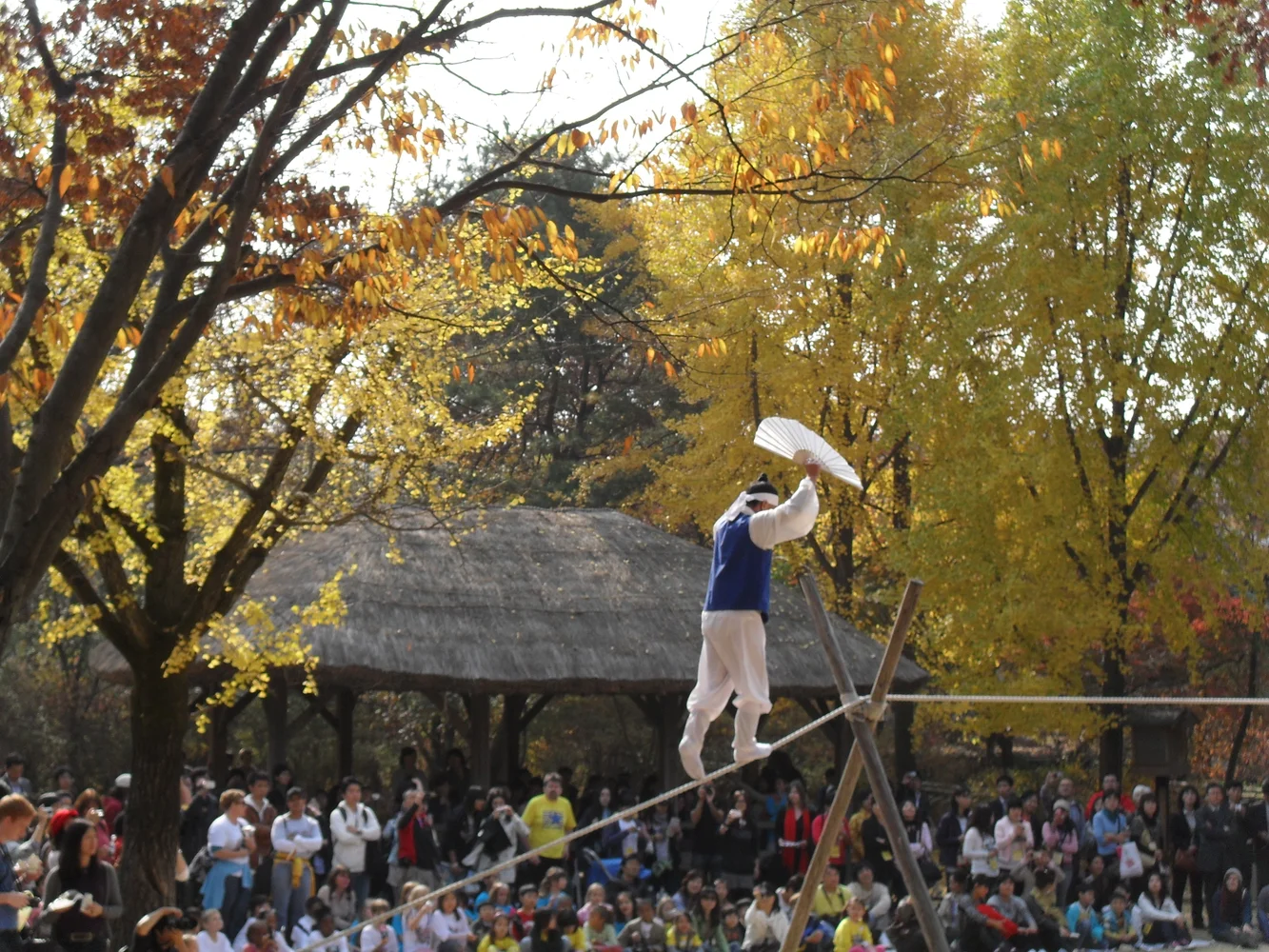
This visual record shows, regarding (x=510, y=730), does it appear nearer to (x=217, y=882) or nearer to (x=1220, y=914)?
(x=217, y=882)

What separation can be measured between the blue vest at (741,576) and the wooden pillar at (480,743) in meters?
8.98

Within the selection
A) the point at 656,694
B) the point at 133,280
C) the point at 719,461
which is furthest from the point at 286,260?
the point at 719,461

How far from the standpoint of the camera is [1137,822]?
14031 millimetres

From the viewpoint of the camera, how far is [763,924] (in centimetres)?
1127

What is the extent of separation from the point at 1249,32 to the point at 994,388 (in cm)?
799

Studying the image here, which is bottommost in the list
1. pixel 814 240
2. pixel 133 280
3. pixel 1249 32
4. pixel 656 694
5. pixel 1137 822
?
pixel 1137 822

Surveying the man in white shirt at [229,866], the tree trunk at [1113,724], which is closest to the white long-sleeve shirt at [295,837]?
the man in white shirt at [229,866]

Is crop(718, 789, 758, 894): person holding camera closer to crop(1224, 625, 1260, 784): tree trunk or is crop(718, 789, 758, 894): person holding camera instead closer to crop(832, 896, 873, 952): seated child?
crop(832, 896, 873, 952): seated child

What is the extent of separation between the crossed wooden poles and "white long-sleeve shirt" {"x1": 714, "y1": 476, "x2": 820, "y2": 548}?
0.29m

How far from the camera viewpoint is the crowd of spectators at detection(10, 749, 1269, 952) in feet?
34.3

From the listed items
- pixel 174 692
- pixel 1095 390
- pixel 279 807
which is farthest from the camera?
pixel 1095 390

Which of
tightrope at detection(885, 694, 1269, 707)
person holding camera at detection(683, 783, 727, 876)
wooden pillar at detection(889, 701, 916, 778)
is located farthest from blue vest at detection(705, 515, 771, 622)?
wooden pillar at detection(889, 701, 916, 778)

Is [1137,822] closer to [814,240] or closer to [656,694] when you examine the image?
[656,694]

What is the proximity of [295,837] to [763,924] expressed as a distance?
11.1 ft
